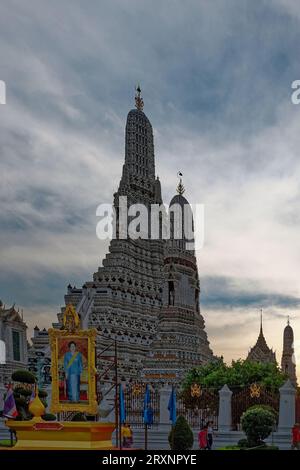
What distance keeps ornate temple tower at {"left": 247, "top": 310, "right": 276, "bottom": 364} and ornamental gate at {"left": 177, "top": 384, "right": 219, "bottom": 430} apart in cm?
3969

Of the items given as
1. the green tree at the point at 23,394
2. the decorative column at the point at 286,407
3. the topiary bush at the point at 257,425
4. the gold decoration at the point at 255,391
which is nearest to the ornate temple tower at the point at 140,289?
the gold decoration at the point at 255,391

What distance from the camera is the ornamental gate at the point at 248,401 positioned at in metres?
36.8

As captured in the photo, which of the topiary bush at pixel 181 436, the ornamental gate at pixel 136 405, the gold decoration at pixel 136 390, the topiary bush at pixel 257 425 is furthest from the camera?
the gold decoration at pixel 136 390

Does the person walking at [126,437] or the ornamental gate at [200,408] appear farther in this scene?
the ornamental gate at [200,408]

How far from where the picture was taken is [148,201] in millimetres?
81562

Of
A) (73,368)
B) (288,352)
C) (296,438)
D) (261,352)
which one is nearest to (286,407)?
(296,438)

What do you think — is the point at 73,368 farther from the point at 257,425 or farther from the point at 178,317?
the point at 178,317

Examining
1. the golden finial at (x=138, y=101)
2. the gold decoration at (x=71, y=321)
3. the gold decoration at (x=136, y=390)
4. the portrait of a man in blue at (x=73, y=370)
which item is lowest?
the gold decoration at (x=136, y=390)

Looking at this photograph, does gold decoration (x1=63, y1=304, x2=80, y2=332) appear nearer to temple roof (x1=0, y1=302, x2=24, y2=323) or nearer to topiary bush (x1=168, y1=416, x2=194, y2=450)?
topiary bush (x1=168, y1=416, x2=194, y2=450)

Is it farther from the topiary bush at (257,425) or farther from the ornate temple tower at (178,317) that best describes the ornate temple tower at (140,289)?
the topiary bush at (257,425)

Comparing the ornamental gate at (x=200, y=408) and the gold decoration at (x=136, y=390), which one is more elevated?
the gold decoration at (x=136, y=390)

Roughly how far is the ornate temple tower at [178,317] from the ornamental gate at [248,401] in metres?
27.3
